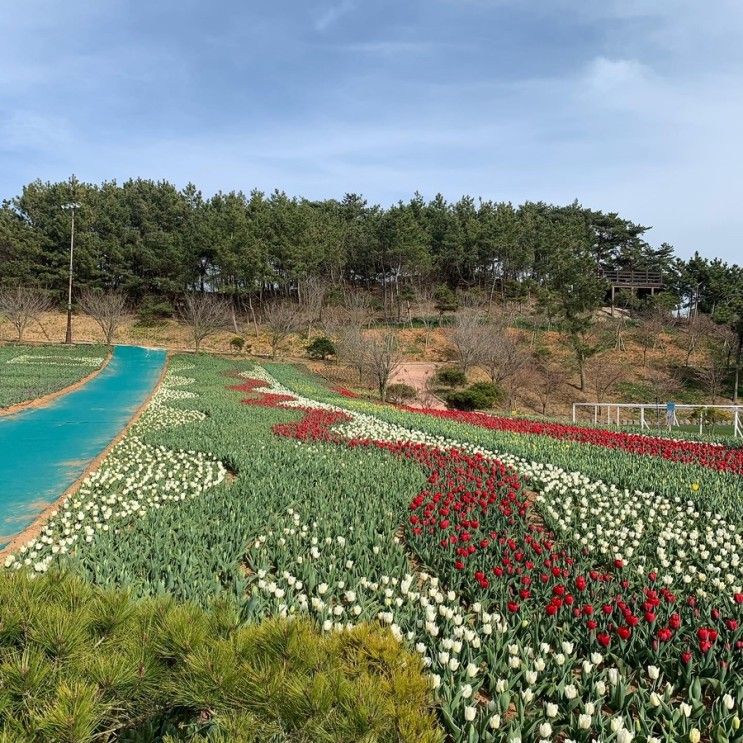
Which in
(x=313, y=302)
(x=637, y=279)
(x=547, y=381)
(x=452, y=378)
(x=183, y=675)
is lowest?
(x=547, y=381)

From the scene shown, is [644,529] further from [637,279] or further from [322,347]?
[637,279]

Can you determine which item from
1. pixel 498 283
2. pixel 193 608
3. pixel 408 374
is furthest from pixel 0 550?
pixel 498 283

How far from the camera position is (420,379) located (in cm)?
3241

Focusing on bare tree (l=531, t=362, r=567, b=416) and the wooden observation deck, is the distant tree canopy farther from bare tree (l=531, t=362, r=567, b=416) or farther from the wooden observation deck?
bare tree (l=531, t=362, r=567, b=416)

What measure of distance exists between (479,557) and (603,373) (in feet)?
111

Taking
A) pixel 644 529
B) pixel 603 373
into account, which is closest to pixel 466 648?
pixel 644 529

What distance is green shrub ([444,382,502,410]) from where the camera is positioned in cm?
2241

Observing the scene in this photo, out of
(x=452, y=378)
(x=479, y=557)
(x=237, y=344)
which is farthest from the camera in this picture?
(x=237, y=344)

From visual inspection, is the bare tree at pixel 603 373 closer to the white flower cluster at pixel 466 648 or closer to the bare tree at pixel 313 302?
the bare tree at pixel 313 302

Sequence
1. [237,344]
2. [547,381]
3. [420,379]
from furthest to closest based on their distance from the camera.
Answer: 1. [237,344]
2. [547,381]
3. [420,379]

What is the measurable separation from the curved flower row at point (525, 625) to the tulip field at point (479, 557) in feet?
0.05

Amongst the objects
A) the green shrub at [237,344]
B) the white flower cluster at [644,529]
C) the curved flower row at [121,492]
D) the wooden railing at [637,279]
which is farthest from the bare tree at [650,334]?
the curved flower row at [121,492]

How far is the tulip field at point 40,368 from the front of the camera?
15.2m

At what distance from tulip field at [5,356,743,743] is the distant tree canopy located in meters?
34.4
